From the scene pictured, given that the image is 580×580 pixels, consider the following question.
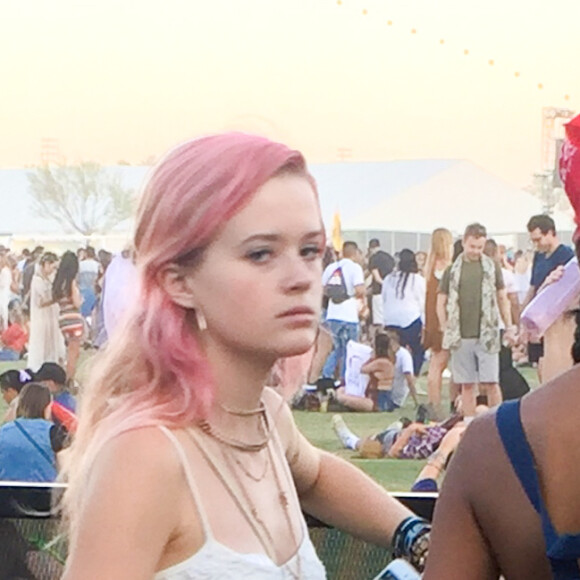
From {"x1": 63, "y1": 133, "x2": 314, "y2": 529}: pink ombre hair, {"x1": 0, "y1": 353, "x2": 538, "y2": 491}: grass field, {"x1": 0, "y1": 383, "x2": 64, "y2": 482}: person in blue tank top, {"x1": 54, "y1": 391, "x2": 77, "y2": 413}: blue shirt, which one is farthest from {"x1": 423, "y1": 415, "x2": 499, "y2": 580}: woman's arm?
{"x1": 54, "y1": 391, "x2": 77, "y2": 413}: blue shirt

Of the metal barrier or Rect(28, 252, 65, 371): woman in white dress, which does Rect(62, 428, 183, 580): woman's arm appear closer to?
the metal barrier

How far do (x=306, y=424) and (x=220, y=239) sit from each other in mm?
3003

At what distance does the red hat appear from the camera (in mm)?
745

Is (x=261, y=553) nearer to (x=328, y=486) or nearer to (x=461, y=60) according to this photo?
(x=328, y=486)

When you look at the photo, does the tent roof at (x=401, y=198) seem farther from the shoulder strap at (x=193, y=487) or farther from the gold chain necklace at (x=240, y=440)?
the shoulder strap at (x=193, y=487)

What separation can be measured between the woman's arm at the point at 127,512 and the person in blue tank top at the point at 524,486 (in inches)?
8.0

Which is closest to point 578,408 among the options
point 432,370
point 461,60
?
point 461,60

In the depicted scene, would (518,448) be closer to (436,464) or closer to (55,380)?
(436,464)

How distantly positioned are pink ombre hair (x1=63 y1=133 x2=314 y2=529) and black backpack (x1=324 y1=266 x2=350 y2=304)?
3.34 metres

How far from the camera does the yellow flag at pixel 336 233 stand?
4070 mm

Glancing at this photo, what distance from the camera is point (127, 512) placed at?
863mm

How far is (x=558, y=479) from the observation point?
73 cm

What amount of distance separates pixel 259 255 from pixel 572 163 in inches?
10.9

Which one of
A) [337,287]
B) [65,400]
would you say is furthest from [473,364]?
[65,400]
